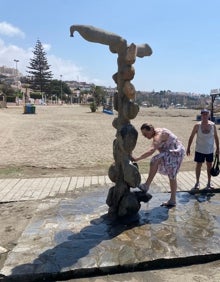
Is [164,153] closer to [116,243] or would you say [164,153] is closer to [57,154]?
[116,243]

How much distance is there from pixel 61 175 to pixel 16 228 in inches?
148

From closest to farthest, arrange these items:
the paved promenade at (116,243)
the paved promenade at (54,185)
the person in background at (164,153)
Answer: the paved promenade at (116,243)
the person in background at (164,153)
the paved promenade at (54,185)

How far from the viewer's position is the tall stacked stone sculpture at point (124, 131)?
5254 millimetres

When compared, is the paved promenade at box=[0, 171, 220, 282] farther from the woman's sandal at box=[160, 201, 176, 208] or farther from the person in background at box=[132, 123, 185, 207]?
the person in background at box=[132, 123, 185, 207]

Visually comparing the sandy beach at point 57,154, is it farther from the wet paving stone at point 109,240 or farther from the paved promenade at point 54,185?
the wet paving stone at point 109,240

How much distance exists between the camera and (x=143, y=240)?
466 cm

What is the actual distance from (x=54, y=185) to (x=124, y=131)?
3.21 meters

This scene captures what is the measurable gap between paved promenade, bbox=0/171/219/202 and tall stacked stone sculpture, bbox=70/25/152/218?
1920 mm

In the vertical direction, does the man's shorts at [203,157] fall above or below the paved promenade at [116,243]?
above

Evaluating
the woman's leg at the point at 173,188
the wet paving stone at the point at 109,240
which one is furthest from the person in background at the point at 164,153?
the wet paving stone at the point at 109,240

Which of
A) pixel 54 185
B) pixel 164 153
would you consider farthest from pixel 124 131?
pixel 54 185

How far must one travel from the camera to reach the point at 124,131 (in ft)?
17.3

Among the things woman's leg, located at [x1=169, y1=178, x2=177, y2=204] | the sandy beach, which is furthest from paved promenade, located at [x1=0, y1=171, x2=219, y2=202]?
woman's leg, located at [x1=169, y1=178, x2=177, y2=204]

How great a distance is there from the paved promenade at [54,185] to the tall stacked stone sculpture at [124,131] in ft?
6.30
